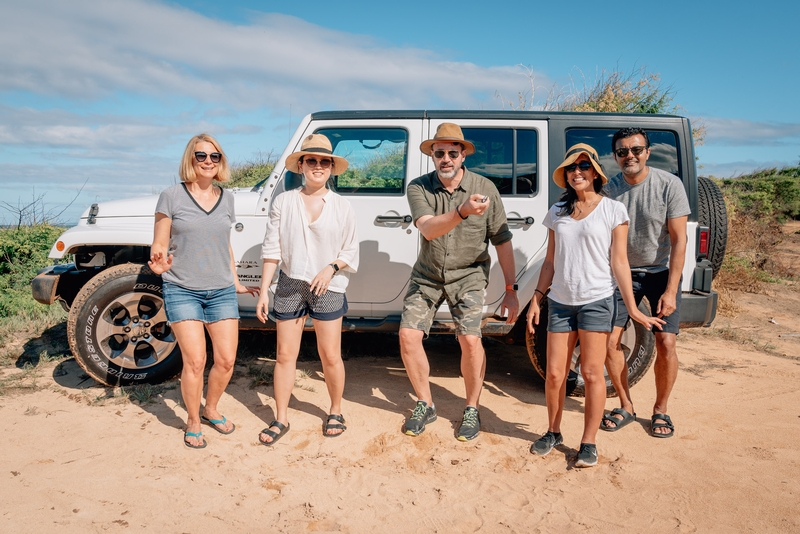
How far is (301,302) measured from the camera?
3.56 metres

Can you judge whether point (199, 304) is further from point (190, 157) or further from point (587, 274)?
point (587, 274)

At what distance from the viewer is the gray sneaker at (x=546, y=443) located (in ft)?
11.5

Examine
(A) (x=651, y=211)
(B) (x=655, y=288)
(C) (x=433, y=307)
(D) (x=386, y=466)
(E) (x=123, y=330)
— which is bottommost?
(D) (x=386, y=466)

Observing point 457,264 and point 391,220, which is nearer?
point 457,264

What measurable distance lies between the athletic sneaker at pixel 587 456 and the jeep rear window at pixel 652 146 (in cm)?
189

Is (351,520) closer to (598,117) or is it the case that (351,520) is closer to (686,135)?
(598,117)

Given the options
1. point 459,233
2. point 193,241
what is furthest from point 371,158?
point 193,241

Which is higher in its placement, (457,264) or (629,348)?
(457,264)

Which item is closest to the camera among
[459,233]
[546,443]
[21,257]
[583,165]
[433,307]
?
[583,165]

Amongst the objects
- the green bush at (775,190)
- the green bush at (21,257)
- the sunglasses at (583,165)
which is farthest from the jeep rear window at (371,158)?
the green bush at (775,190)

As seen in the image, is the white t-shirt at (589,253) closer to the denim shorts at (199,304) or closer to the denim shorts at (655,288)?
the denim shorts at (655,288)

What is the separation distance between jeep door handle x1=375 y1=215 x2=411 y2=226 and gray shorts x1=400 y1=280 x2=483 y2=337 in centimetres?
64

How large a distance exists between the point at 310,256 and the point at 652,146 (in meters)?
2.56

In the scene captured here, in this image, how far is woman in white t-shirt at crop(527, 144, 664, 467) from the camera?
10.6 ft
